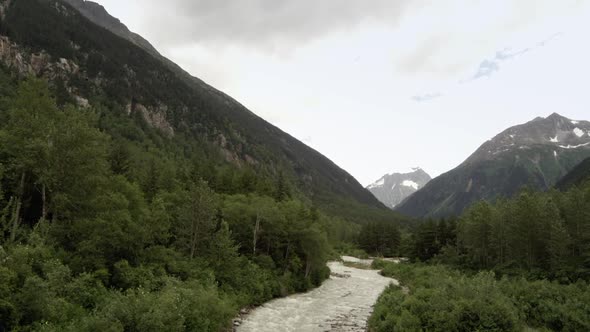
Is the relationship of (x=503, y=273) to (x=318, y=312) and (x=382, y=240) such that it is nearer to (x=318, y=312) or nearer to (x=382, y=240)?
(x=318, y=312)

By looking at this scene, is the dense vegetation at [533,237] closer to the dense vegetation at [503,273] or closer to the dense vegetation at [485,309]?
the dense vegetation at [503,273]

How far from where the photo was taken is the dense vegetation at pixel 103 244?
2172cm

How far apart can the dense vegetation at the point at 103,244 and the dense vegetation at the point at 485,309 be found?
14113mm

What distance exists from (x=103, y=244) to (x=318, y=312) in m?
21.9

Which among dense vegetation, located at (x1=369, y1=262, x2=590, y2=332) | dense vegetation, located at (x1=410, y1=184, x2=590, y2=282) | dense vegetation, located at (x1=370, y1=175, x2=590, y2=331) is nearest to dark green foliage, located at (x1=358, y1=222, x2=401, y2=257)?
dense vegetation, located at (x1=370, y1=175, x2=590, y2=331)

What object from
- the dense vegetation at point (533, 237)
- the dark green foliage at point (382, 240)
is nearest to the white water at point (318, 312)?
the dense vegetation at point (533, 237)

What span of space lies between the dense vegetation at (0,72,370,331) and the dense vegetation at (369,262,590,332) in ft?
46.3

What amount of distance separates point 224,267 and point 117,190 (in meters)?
14.4

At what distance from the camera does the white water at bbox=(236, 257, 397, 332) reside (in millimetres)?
34188

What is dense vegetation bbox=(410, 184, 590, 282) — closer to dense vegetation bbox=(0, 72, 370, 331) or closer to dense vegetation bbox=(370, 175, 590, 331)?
dense vegetation bbox=(370, 175, 590, 331)

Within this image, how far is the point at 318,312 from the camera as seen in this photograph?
135 feet

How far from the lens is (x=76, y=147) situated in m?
35.3

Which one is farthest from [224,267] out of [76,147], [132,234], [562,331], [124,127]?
[124,127]

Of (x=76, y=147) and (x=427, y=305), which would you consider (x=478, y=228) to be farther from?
(x=76, y=147)
